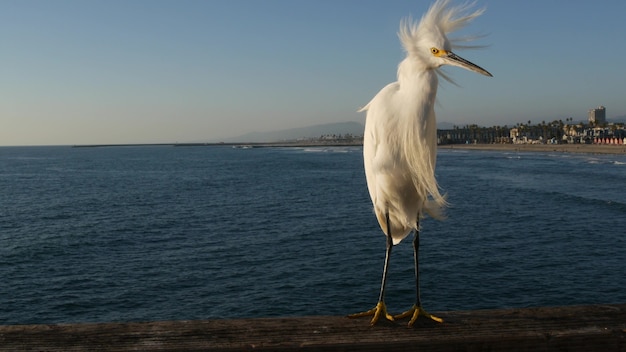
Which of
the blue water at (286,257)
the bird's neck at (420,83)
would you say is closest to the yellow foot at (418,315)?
the bird's neck at (420,83)

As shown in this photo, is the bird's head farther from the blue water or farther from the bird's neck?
the blue water

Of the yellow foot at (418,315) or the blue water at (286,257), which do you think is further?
the blue water at (286,257)

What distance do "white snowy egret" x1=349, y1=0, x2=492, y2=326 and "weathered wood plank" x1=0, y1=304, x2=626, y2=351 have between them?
28.5 inches

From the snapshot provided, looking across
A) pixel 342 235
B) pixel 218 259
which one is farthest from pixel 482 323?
pixel 342 235

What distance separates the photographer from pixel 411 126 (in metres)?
3.48

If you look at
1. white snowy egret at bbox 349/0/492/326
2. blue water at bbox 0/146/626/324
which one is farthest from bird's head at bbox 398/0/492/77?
blue water at bbox 0/146/626/324

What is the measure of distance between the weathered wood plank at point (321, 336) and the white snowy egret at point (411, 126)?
2.37 feet

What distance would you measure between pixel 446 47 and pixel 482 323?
1.80 m

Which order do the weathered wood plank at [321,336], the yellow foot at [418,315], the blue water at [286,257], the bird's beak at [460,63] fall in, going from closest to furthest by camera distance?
the weathered wood plank at [321,336] < the yellow foot at [418,315] < the bird's beak at [460,63] < the blue water at [286,257]

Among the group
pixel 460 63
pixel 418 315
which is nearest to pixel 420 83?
pixel 460 63

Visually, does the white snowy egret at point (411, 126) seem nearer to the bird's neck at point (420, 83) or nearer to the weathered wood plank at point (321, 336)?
the bird's neck at point (420, 83)

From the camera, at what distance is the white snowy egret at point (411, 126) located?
135 inches

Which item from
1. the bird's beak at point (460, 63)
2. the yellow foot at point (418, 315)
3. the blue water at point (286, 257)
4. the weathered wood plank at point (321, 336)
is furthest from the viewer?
the blue water at point (286, 257)

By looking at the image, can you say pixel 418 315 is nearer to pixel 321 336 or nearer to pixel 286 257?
pixel 321 336
